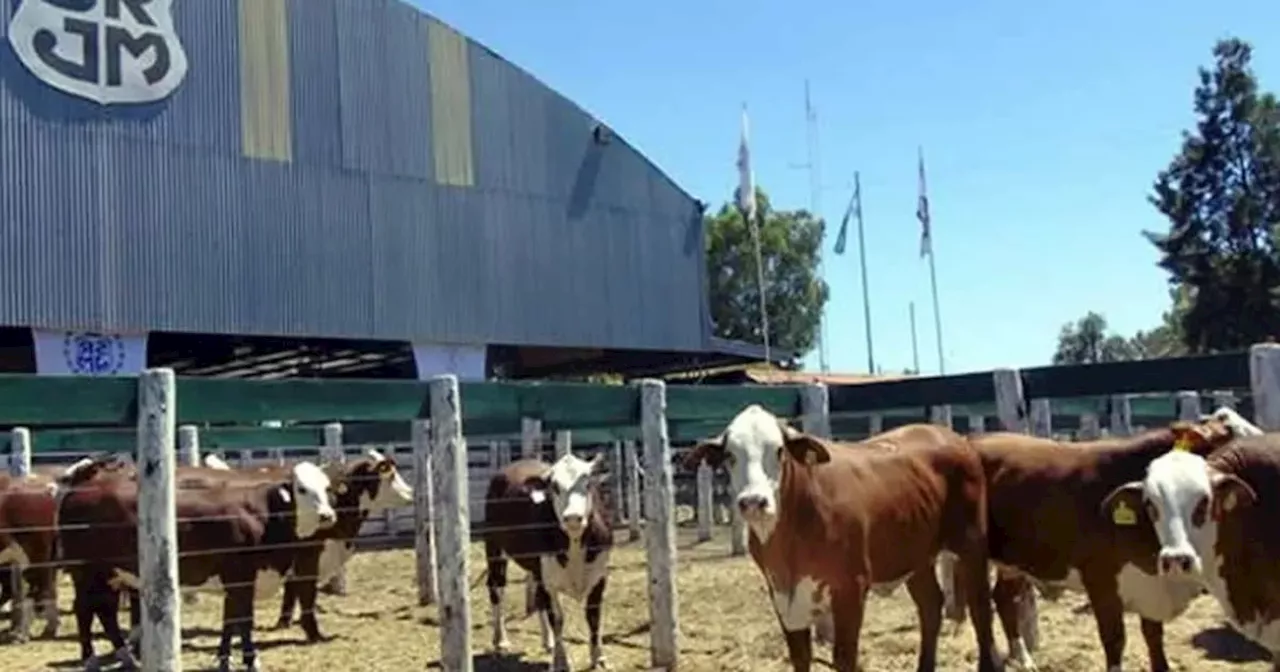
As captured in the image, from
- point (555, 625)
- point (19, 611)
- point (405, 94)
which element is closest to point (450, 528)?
point (555, 625)

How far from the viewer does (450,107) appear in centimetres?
2764

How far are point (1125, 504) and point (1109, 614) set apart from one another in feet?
2.68

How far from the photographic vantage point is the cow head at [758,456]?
7.05m

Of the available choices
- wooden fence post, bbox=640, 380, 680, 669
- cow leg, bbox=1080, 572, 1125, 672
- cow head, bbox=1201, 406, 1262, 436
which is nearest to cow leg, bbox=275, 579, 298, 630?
wooden fence post, bbox=640, 380, 680, 669

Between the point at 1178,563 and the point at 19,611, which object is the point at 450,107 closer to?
the point at 19,611

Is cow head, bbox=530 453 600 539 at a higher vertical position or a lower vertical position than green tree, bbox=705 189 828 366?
lower

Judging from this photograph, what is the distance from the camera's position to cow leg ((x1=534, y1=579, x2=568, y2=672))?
9.58m

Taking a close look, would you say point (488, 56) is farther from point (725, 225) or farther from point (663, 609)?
point (725, 225)

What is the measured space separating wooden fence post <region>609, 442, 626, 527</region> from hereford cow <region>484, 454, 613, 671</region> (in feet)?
31.3

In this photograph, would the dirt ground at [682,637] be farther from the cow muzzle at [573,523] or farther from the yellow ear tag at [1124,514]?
the yellow ear tag at [1124,514]

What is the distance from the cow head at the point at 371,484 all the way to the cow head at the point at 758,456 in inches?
215

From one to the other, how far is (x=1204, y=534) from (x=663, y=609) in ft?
12.3

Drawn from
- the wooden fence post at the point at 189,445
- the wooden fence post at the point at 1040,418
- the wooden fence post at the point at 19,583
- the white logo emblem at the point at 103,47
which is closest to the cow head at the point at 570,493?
the wooden fence post at the point at 1040,418

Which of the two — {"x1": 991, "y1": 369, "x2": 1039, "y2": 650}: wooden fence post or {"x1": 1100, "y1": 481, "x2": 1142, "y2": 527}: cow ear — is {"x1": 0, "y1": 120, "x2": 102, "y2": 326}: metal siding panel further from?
{"x1": 1100, "y1": 481, "x2": 1142, "y2": 527}: cow ear
